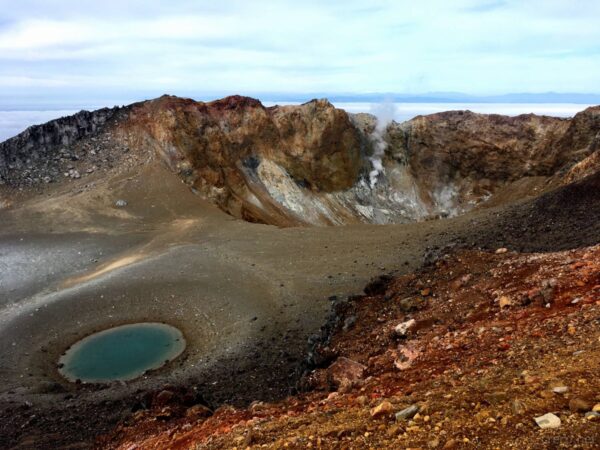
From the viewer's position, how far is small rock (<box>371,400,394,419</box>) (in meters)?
6.48

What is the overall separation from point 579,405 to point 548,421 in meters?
0.38

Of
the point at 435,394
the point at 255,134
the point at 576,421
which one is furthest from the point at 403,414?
the point at 255,134

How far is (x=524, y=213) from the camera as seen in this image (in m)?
20.6

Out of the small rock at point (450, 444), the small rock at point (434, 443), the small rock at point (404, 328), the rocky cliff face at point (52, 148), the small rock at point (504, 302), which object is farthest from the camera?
the rocky cliff face at point (52, 148)

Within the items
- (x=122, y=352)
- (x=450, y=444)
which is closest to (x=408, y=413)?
(x=450, y=444)

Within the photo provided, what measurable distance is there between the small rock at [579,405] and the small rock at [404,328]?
563 centimetres

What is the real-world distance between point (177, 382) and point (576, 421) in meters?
11.6

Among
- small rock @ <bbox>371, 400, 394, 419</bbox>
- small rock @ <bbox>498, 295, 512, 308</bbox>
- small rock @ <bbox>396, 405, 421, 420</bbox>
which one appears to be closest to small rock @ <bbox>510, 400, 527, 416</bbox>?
small rock @ <bbox>396, 405, 421, 420</bbox>

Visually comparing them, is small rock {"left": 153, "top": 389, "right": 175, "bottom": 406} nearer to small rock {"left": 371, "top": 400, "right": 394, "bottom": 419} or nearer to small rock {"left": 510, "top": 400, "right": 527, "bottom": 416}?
small rock {"left": 371, "top": 400, "right": 394, "bottom": 419}

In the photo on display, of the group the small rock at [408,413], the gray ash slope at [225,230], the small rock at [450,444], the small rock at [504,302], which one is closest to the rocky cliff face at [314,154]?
the gray ash slope at [225,230]

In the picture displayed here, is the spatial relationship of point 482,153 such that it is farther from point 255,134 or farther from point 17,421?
point 17,421

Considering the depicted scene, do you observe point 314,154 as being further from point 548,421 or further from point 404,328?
point 548,421

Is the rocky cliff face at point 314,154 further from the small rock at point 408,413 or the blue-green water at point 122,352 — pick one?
the small rock at point 408,413

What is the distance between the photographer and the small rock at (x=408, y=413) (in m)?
6.16
